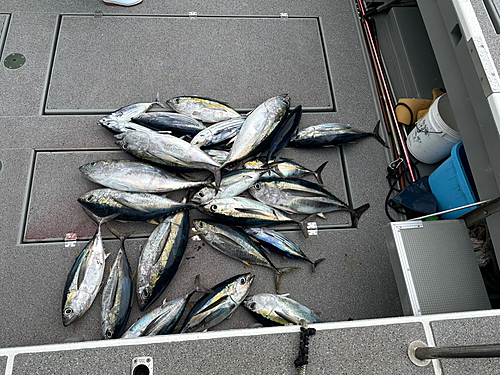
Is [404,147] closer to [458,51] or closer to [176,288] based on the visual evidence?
[458,51]

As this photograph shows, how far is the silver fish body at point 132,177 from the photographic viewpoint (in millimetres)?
2025

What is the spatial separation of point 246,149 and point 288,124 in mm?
344

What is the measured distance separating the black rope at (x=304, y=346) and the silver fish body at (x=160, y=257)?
94 centimetres

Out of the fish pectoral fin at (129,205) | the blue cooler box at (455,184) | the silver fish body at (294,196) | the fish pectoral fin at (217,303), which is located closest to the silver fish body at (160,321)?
the fish pectoral fin at (217,303)

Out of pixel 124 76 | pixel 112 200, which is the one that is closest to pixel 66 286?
pixel 112 200

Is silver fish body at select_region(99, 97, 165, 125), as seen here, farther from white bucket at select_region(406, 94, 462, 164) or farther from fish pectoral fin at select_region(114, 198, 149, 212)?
white bucket at select_region(406, 94, 462, 164)

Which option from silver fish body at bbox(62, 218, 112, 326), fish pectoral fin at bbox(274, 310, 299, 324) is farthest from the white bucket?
silver fish body at bbox(62, 218, 112, 326)

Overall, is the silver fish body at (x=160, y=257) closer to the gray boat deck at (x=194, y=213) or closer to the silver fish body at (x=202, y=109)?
the gray boat deck at (x=194, y=213)

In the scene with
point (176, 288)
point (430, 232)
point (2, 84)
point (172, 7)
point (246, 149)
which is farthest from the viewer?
point (172, 7)

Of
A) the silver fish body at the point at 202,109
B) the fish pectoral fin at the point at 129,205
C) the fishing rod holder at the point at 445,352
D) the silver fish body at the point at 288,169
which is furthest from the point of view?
the silver fish body at the point at 202,109

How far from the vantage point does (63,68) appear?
2447 millimetres

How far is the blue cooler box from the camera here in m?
1.75

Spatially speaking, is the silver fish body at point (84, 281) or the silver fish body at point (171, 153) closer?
the silver fish body at point (84, 281)

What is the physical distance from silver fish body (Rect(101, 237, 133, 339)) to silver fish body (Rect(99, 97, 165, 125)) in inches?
34.9
